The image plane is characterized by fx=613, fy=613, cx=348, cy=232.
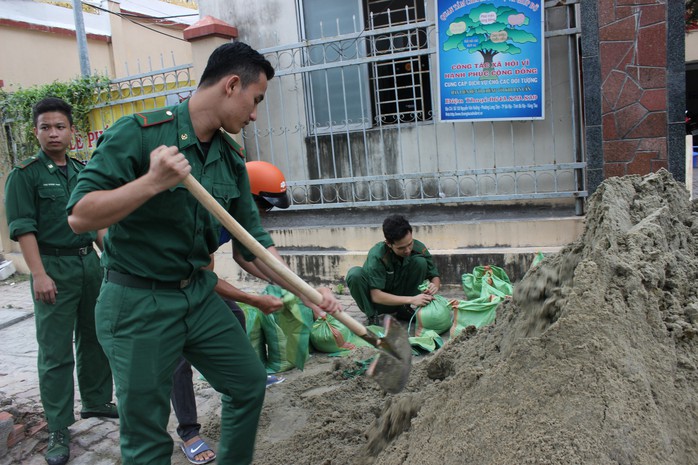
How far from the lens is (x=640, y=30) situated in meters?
5.37

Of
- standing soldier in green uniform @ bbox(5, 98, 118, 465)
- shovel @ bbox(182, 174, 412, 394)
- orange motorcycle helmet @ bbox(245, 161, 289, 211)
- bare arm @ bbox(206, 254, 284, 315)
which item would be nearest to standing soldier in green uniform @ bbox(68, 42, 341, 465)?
shovel @ bbox(182, 174, 412, 394)

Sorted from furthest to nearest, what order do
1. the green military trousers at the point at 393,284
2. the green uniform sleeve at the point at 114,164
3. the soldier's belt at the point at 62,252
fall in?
the green military trousers at the point at 393,284, the soldier's belt at the point at 62,252, the green uniform sleeve at the point at 114,164

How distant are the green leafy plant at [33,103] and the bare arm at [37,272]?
4.94m

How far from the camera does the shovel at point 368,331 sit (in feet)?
7.38

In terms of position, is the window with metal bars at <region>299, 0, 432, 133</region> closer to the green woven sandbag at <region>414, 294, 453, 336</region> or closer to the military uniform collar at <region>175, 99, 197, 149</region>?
the green woven sandbag at <region>414, 294, 453, 336</region>

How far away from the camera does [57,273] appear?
11.5 feet

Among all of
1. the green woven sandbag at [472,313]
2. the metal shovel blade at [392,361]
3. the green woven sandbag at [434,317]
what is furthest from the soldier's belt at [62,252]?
the green woven sandbag at [472,313]

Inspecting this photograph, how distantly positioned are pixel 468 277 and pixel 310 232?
208 cm

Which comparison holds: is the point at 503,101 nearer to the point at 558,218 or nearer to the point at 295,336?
the point at 558,218

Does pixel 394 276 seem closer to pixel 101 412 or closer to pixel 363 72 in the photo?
pixel 101 412

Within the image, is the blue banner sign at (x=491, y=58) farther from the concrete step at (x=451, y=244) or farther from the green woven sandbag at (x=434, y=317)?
the green woven sandbag at (x=434, y=317)

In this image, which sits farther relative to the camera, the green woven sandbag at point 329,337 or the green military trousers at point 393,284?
the green military trousers at point 393,284

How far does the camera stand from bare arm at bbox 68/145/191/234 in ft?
6.48

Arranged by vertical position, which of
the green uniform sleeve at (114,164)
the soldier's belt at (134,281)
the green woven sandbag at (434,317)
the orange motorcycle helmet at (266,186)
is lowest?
the green woven sandbag at (434,317)
